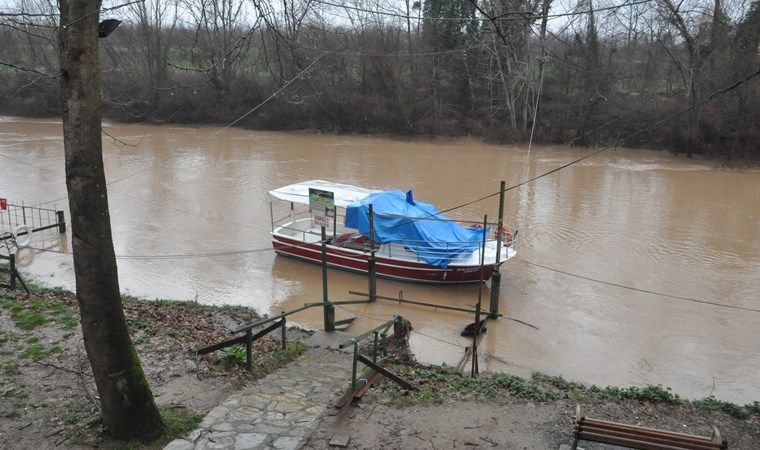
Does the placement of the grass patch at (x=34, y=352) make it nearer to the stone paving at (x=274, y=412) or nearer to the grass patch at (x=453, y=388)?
the stone paving at (x=274, y=412)

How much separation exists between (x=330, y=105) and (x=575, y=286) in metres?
37.0

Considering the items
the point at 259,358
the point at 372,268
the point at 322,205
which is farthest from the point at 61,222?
the point at 259,358

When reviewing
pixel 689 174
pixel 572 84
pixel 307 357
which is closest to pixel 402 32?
pixel 572 84

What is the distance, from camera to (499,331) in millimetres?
13703

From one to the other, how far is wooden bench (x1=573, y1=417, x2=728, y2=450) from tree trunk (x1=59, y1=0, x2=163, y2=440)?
3829 millimetres

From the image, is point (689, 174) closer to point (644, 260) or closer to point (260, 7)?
point (644, 260)

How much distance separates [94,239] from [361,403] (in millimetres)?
3227

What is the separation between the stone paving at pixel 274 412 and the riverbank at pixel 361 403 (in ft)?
0.49

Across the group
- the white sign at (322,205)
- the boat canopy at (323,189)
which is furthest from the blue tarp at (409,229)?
the white sign at (322,205)

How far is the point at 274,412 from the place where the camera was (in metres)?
6.10

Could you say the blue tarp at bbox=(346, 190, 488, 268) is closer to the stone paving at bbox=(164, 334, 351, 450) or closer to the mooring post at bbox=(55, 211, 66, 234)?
the stone paving at bbox=(164, 334, 351, 450)

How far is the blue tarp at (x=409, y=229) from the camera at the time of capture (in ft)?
52.5

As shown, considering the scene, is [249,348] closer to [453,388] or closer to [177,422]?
[177,422]

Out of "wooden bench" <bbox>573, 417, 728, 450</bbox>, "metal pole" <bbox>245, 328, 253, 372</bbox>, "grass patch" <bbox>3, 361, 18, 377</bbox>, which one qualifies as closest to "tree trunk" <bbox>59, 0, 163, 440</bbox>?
"metal pole" <bbox>245, 328, 253, 372</bbox>
